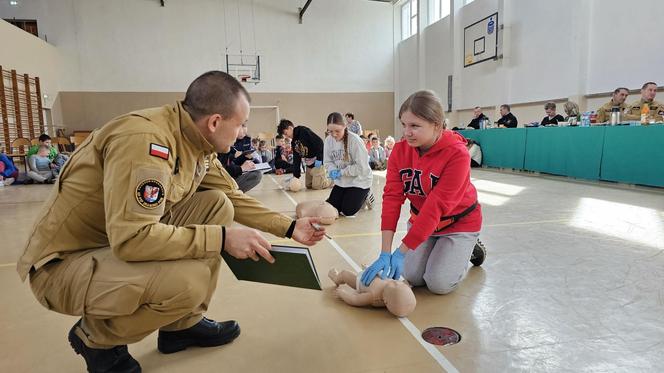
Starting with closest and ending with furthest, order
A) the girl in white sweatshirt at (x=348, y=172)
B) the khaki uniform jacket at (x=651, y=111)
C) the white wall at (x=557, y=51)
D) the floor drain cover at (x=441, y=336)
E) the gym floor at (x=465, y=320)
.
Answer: the gym floor at (x=465, y=320) → the floor drain cover at (x=441, y=336) → the girl in white sweatshirt at (x=348, y=172) → the khaki uniform jacket at (x=651, y=111) → the white wall at (x=557, y=51)

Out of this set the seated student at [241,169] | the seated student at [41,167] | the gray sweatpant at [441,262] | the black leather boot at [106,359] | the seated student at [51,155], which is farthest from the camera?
the seated student at [51,155]

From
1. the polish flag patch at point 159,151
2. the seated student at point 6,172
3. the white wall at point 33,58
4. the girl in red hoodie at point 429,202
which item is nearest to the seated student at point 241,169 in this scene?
the girl in red hoodie at point 429,202

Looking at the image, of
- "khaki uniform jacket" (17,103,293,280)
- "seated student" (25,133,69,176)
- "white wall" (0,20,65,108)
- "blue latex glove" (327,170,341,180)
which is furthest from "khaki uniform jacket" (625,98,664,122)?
"white wall" (0,20,65,108)

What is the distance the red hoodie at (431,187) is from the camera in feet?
6.34

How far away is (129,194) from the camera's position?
1.14m

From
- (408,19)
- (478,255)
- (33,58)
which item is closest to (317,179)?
(478,255)

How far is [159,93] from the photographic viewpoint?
49.8 feet

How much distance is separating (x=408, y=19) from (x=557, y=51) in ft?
27.6

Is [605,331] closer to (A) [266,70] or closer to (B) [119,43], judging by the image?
(A) [266,70]

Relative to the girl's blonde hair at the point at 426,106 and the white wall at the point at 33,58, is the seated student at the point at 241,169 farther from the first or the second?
the white wall at the point at 33,58

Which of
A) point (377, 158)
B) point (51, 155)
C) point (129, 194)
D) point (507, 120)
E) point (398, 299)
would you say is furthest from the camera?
point (377, 158)

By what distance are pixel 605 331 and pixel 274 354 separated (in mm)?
1338

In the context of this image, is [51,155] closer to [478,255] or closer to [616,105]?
[478,255]

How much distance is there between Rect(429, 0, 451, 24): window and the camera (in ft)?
45.4
